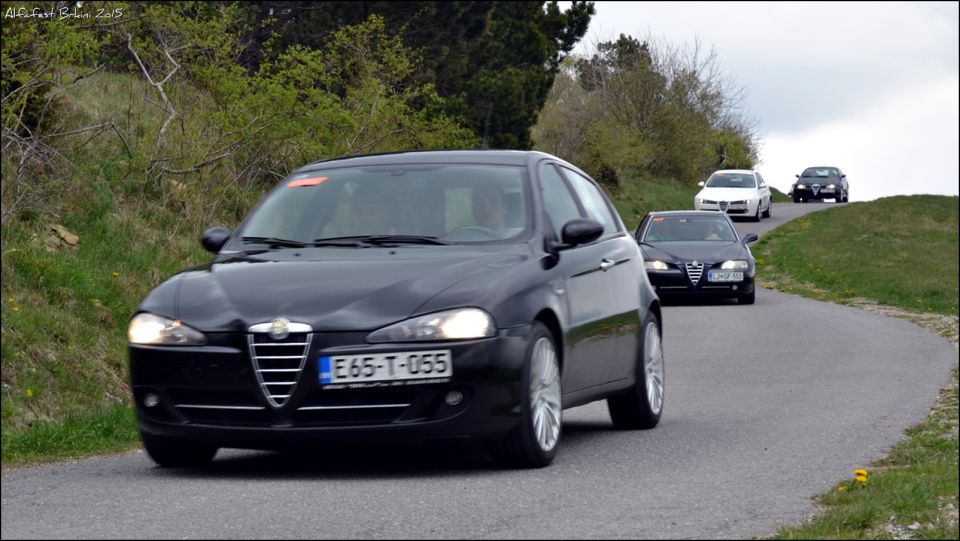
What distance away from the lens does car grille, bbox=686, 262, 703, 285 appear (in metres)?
25.0

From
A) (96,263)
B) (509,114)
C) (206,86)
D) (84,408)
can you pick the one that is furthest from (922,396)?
(509,114)

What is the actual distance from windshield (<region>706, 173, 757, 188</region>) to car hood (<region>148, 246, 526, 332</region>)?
42432 millimetres

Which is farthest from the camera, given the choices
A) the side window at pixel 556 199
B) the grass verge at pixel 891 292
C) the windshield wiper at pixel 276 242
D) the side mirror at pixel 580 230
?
the side window at pixel 556 199

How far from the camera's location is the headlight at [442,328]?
777cm

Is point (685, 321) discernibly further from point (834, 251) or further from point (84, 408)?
point (834, 251)

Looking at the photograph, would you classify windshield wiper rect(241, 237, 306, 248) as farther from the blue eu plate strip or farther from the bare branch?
the bare branch

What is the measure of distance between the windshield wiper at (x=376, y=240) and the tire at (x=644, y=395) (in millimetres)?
2137

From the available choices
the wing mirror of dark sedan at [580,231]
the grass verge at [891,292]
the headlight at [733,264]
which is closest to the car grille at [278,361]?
the wing mirror of dark sedan at [580,231]

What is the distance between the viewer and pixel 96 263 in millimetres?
15938

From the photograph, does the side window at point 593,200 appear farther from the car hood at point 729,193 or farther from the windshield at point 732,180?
the windshield at point 732,180

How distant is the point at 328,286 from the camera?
26.3 ft

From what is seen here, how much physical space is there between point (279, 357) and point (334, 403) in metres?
0.35

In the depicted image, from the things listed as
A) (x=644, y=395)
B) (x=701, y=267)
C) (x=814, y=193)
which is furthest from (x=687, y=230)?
(x=814, y=193)

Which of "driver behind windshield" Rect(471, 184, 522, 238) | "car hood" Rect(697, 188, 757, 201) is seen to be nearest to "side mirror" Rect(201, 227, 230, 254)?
"driver behind windshield" Rect(471, 184, 522, 238)
